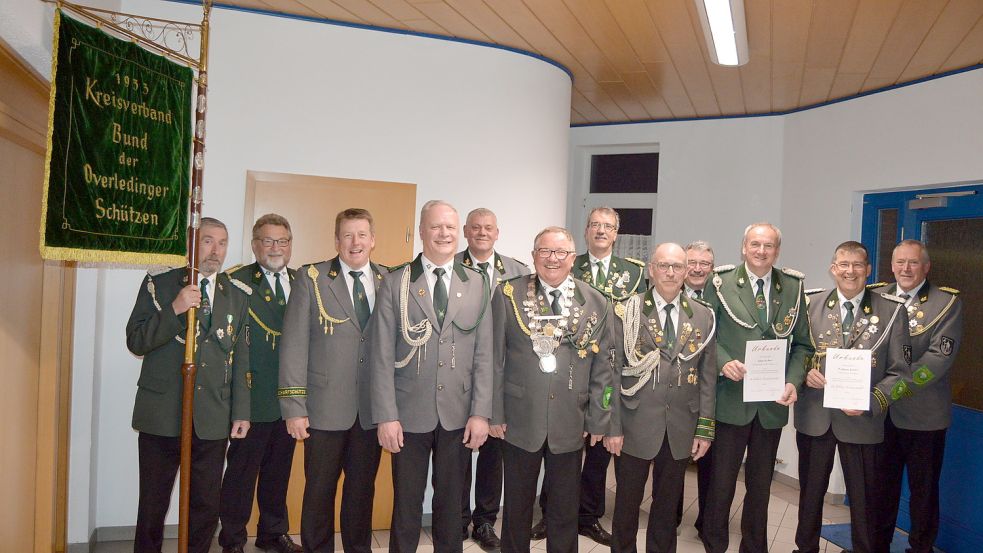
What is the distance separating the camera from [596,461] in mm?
4375

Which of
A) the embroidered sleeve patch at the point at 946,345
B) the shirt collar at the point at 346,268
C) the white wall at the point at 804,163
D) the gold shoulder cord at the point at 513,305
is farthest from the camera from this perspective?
the white wall at the point at 804,163

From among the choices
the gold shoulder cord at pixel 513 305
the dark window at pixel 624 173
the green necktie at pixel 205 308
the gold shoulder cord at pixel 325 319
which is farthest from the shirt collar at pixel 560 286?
the dark window at pixel 624 173

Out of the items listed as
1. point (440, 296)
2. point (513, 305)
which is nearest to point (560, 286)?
point (513, 305)

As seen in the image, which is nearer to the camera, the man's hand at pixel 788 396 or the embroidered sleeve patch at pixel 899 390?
the man's hand at pixel 788 396

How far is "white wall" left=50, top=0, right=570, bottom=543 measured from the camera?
161 inches

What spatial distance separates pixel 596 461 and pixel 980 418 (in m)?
2.36

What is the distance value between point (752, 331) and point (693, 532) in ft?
5.58

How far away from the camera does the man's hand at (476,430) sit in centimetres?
317

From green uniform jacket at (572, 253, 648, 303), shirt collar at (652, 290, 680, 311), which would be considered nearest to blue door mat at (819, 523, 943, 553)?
green uniform jacket at (572, 253, 648, 303)

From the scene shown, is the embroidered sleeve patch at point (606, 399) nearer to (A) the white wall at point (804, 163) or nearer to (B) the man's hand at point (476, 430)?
(B) the man's hand at point (476, 430)

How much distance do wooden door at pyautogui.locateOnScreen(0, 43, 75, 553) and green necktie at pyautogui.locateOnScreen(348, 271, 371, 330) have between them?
133 cm

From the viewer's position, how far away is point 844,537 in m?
4.61

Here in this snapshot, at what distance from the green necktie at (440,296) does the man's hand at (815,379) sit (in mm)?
1917

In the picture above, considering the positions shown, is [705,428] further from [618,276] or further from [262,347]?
[262,347]
